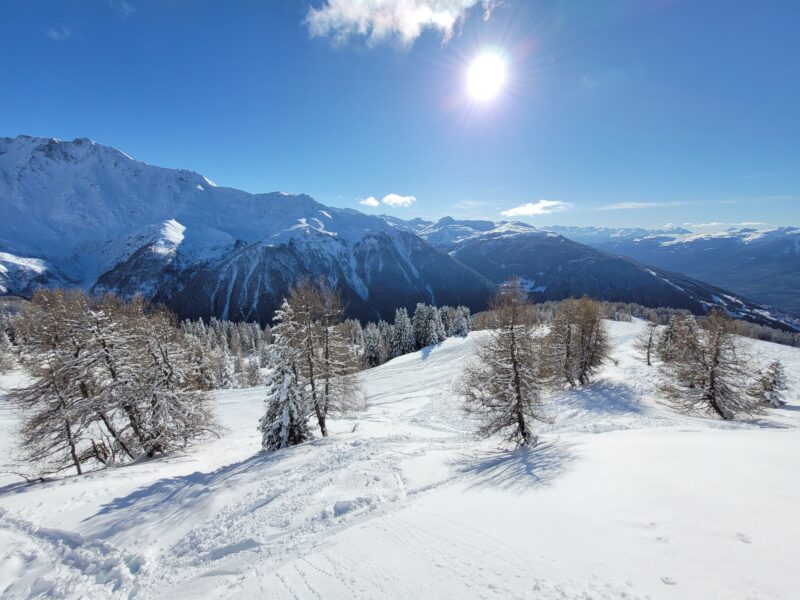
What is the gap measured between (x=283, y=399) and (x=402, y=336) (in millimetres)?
68433

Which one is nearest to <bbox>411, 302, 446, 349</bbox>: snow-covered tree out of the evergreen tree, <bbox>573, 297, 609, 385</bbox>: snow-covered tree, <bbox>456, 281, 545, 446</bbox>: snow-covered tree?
the evergreen tree

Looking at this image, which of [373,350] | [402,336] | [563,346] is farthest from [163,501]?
[402,336]

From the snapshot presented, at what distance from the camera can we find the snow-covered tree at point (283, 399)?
59.7 ft

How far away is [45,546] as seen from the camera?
945cm

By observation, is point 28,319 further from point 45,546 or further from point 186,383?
point 45,546

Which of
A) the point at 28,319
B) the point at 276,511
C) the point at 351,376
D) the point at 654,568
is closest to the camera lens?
the point at 654,568

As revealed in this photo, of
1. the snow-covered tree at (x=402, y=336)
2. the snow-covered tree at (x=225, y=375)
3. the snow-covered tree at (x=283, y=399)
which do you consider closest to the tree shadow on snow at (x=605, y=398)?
the snow-covered tree at (x=283, y=399)

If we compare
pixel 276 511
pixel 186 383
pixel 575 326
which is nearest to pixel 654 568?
pixel 276 511

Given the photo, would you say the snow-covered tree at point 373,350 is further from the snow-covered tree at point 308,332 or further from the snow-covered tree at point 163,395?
the snow-covered tree at point 308,332

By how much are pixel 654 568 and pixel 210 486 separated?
46.4ft

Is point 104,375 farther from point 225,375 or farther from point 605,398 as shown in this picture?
point 225,375

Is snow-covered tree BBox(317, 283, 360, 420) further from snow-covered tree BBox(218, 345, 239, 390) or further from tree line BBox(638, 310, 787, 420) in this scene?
snow-covered tree BBox(218, 345, 239, 390)

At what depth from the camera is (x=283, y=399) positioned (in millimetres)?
18234

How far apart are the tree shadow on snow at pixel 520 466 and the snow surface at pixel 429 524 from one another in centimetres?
11
